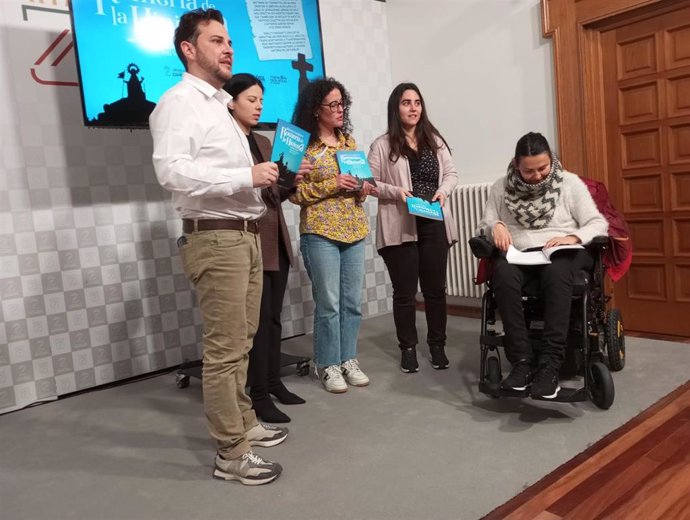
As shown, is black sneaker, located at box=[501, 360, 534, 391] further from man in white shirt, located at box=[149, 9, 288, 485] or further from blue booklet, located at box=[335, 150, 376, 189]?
blue booklet, located at box=[335, 150, 376, 189]

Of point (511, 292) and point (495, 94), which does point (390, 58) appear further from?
point (511, 292)

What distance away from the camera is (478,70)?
146 inches

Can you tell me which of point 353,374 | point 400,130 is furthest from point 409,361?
point 400,130

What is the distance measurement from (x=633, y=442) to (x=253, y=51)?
97.5 inches

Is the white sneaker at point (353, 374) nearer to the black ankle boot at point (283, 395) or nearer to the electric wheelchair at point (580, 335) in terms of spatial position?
the black ankle boot at point (283, 395)

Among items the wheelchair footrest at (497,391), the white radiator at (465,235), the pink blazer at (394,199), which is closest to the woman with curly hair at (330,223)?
the pink blazer at (394,199)

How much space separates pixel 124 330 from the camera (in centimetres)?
293

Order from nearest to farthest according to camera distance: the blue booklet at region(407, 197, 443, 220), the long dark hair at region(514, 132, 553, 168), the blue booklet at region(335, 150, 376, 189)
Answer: the long dark hair at region(514, 132, 553, 168) → the blue booklet at region(335, 150, 376, 189) → the blue booklet at region(407, 197, 443, 220)

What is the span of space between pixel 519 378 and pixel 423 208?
0.85 m

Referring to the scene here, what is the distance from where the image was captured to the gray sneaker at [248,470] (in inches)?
65.4

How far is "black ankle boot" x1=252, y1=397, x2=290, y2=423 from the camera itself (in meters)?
2.13

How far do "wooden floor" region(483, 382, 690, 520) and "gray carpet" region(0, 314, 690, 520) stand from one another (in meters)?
0.04

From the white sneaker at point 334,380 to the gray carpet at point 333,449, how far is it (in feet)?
0.12

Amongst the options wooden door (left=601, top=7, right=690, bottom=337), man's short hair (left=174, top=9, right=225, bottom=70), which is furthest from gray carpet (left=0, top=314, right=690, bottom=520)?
man's short hair (left=174, top=9, right=225, bottom=70)
